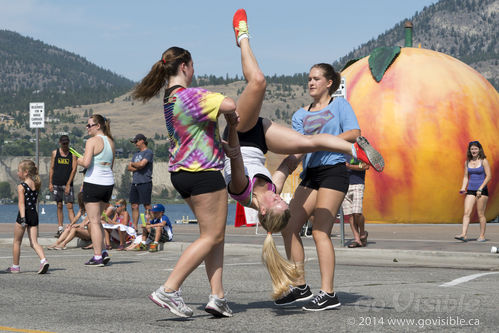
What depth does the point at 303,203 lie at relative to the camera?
6.84 meters

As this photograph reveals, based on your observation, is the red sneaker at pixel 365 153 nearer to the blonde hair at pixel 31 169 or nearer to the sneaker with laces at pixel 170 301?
the sneaker with laces at pixel 170 301

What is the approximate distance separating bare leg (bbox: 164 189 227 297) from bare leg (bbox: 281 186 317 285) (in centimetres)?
83

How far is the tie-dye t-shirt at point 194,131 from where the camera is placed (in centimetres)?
602

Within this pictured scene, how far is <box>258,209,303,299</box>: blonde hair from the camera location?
20.2 ft

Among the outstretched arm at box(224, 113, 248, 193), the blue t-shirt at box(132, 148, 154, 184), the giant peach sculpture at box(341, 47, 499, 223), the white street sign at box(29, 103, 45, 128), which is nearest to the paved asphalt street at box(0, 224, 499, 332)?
the outstretched arm at box(224, 113, 248, 193)

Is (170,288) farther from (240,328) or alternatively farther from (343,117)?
(343,117)

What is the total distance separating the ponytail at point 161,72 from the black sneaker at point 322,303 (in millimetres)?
2077

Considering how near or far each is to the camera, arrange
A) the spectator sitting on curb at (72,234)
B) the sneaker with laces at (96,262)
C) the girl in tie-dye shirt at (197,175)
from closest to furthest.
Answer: the girl in tie-dye shirt at (197,175)
the sneaker with laces at (96,262)
the spectator sitting on curb at (72,234)

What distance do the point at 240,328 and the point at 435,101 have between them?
16.7m

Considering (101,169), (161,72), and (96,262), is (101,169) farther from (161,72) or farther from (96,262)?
(161,72)

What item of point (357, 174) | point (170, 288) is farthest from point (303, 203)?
point (357, 174)

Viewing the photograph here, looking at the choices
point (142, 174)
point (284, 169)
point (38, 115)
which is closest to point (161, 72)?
point (284, 169)

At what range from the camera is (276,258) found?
6.18 m

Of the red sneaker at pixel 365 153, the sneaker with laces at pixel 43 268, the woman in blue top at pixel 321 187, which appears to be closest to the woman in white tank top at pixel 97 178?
the sneaker with laces at pixel 43 268
